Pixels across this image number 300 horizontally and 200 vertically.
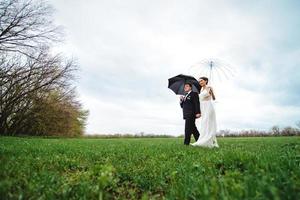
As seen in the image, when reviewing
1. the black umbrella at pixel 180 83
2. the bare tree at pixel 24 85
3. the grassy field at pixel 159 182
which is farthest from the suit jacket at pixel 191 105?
the bare tree at pixel 24 85

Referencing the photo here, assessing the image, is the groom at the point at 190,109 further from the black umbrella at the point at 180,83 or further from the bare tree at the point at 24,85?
the bare tree at the point at 24,85

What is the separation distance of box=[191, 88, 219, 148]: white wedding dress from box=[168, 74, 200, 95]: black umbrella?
1.09 metres

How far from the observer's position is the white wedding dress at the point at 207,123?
1194 cm

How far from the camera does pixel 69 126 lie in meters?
49.3

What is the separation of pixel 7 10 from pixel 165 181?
89.9ft

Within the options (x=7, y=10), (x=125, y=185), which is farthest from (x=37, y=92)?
(x=125, y=185)

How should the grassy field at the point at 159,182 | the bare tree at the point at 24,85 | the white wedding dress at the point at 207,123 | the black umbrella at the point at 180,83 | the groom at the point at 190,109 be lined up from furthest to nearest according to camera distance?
the bare tree at the point at 24,85
the black umbrella at the point at 180,83
the groom at the point at 190,109
the white wedding dress at the point at 207,123
the grassy field at the point at 159,182

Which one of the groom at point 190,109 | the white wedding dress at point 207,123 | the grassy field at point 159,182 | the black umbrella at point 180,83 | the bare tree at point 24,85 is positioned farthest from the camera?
the bare tree at point 24,85

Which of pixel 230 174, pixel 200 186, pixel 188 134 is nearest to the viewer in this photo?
pixel 200 186

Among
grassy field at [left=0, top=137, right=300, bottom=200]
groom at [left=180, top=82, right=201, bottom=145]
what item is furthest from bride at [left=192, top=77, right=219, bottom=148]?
grassy field at [left=0, top=137, right=300, bottom=200]

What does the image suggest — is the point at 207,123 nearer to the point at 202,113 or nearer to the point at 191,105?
the point at 202,113

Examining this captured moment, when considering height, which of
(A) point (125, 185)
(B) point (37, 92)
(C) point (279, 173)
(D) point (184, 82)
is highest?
(B) point (37, 92)

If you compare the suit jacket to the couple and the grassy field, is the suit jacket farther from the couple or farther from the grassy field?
the grassy field

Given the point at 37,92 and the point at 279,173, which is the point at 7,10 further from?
the point at 279,173
